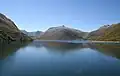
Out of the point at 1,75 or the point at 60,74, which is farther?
the point at 60,74

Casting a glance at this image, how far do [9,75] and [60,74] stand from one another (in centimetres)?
970

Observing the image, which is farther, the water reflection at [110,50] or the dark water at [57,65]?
the water reflection at [110,50]

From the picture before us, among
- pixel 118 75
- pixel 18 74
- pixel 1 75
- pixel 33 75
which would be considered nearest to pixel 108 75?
pixel 118 75

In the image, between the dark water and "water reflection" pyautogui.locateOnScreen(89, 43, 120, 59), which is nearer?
the dark water

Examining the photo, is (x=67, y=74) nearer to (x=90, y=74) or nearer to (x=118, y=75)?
(x=90, y=74)

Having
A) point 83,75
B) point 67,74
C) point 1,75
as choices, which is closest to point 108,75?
point 83,75

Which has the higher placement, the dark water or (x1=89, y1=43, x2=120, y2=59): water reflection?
the dark water

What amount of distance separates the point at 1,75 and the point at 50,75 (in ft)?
29.6

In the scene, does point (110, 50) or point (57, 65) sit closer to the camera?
point (57, 65)

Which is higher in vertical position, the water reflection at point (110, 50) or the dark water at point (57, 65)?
the dark water at point (57, 65)

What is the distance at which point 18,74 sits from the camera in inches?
1337

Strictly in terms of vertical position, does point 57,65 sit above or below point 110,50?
above

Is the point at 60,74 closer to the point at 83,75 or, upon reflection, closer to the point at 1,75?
the point at 83,75

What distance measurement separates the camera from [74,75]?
34.8m
